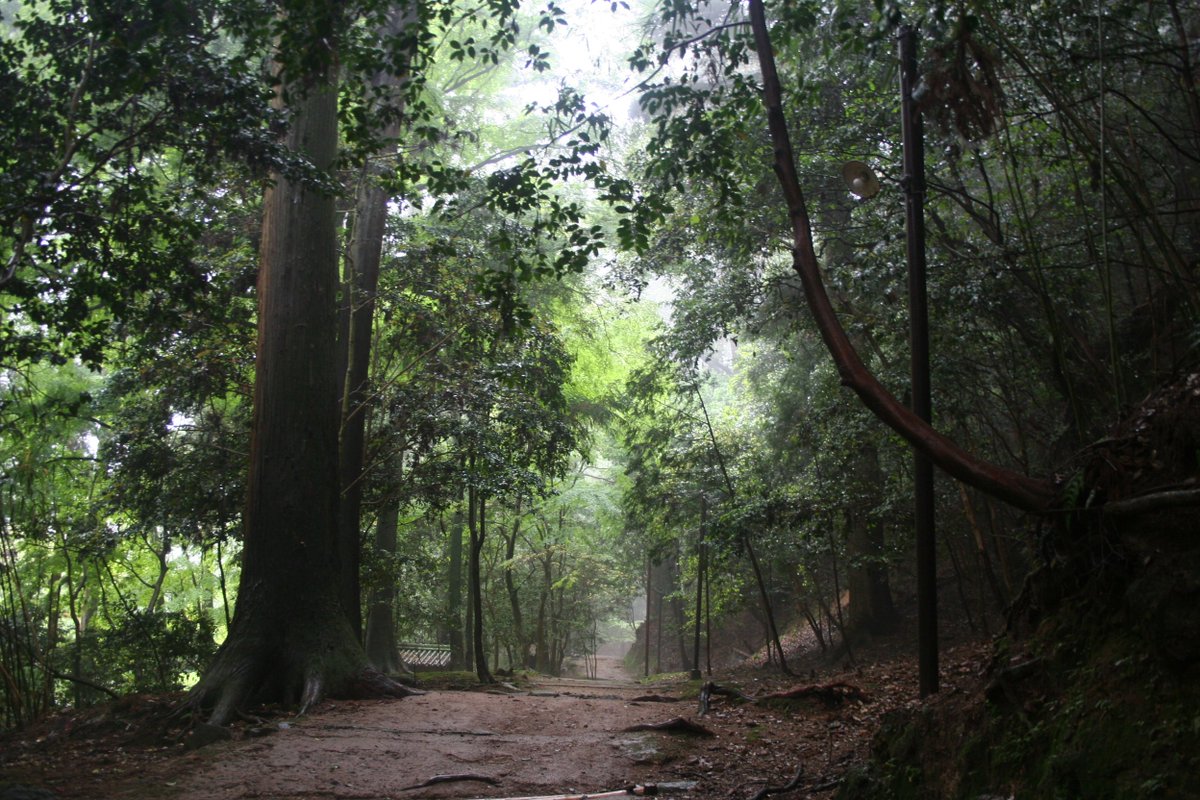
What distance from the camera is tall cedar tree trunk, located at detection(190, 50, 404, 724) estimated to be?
25.7ft

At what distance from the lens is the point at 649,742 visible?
694cm

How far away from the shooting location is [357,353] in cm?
1236

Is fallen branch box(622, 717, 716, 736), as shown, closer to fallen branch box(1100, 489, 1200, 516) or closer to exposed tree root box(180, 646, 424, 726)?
exposed tree root box(180, 646, 424, 726)

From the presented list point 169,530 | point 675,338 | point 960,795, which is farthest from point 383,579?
point 960,795

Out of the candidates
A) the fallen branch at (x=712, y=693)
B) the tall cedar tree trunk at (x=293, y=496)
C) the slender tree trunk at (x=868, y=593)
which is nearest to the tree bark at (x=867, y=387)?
the tall cedar tree trunk at (x=293, y=496)

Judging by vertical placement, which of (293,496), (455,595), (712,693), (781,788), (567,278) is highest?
(567,278)

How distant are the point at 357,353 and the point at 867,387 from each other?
960 centimetres

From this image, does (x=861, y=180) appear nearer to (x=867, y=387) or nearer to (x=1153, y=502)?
(x=867, y=387)

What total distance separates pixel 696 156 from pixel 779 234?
15.2 feet

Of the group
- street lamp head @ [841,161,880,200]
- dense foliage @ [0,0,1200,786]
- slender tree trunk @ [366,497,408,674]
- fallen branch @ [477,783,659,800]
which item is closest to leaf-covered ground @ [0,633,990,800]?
fallen branch @ [477,783,659,800]

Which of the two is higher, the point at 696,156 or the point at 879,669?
the point at 696,156

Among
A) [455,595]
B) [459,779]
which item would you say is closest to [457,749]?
[459,779]

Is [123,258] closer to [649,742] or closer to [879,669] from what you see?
[649,742]

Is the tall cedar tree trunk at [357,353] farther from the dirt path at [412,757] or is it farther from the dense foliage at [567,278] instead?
the dirt path at [412,757]
